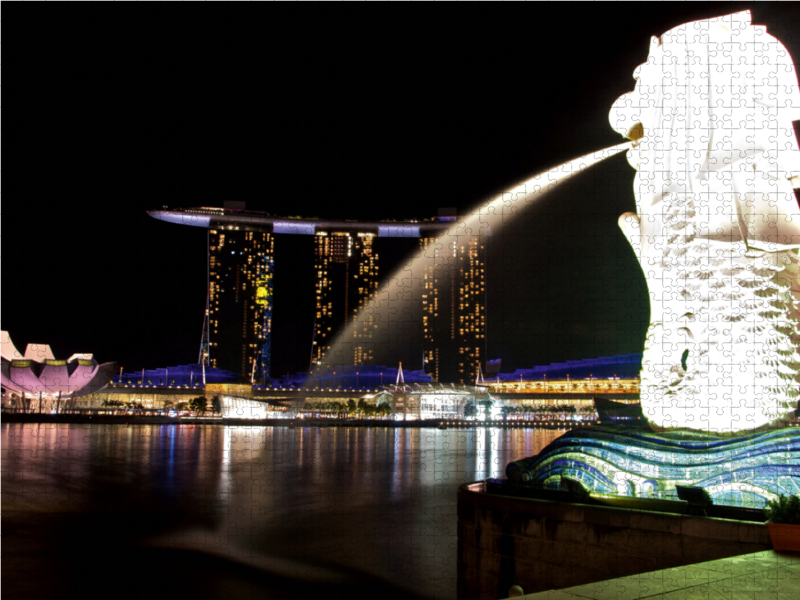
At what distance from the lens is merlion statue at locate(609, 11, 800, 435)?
7.99 meters

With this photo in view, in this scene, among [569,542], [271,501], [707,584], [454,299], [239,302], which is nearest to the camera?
[707,584]

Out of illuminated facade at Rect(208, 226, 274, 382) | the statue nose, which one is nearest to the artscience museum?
illuminated facade at Rect(208, 226, 274, 382)

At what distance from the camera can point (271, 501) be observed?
60.5 ft

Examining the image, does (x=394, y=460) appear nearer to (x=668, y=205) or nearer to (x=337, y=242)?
(x=668, y=205)

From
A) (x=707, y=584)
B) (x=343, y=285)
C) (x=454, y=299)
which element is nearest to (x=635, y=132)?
(x=707, y=584)

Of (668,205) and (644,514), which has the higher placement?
(668,205)

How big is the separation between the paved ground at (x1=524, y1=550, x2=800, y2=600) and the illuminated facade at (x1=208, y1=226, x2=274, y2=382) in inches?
3918

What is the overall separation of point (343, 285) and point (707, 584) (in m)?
81.8

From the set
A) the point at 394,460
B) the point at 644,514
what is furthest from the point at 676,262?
the point at 394,460

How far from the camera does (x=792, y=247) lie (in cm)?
778

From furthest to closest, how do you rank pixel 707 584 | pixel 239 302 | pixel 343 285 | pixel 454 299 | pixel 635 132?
pixel 239 302 < pixel 343 285 < pixel 454 299 < pixel 635 132 < pixel 707 584

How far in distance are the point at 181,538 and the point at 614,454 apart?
10.3 metres

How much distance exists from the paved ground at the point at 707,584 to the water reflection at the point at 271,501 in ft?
24.0

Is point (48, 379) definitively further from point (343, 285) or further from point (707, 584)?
point (707, 584)
